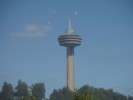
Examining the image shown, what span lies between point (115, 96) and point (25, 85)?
36.5 metres

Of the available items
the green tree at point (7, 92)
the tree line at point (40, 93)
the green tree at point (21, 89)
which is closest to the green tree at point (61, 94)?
the tree line at point (40, 93)

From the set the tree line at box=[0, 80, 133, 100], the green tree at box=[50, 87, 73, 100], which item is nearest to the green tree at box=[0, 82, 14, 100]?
the tree line at box=[0, 80, 133, 100]

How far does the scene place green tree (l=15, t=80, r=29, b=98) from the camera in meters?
173

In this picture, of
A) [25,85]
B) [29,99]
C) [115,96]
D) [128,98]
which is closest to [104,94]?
[115,96]

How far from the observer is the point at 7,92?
171m

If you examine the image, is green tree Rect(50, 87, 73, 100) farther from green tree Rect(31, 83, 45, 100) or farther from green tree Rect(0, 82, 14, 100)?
green tree Rect(0, 82, 14, 100)

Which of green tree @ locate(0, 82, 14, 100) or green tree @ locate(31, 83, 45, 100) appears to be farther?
green tree @ locate(31, 83, 45, 100)

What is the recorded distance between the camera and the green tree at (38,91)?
174 metres

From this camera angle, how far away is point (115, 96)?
182750 millimetres

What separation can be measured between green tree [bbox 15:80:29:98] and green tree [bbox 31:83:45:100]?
312 centimetres

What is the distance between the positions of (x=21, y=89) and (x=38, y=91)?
6.54m

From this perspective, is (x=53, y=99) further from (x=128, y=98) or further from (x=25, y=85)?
(x=128, y=98)

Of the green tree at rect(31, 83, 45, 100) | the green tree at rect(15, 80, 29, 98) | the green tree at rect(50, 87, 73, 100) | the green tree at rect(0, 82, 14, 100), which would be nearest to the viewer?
the green tree at rect(0, 82, 14, 100)

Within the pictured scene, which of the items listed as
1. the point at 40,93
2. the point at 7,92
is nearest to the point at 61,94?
the point at 40,93
